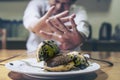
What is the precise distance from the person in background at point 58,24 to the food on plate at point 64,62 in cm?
61

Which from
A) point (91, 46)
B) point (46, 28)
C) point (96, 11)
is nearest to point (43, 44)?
point (46, 28)

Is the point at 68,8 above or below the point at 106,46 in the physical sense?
above

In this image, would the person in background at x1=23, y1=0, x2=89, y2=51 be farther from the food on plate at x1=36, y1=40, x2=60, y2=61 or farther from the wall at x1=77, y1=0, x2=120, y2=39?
the wall at x1=77, y1=0, x2=120, y2=39

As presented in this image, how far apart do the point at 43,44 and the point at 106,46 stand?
1911 mm

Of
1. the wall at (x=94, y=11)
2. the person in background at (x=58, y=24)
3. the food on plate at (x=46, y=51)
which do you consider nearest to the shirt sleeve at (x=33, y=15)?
the person in background at (x=58, y=24)

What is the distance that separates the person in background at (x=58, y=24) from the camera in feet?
4.59

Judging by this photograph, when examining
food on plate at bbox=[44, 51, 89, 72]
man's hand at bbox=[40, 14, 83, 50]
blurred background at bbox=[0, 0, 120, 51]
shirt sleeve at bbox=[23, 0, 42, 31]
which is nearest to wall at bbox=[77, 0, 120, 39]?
blurred background at bbox=[0, 0, 120, 51]

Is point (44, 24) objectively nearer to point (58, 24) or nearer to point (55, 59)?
point (58, 24)

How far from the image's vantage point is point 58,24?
4.52 feet

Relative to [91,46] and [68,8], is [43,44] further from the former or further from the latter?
[91,46]

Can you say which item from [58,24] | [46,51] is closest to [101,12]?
[58,24]

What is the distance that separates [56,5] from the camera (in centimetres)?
164

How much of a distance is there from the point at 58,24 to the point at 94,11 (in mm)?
1381

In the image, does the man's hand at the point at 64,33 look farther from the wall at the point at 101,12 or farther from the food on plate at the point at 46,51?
the wall at the point at 101,12
